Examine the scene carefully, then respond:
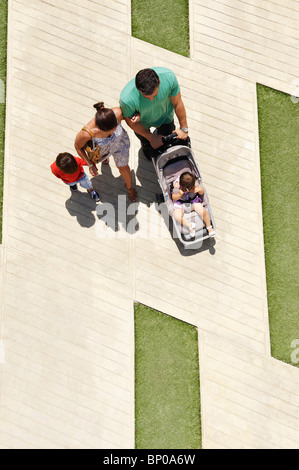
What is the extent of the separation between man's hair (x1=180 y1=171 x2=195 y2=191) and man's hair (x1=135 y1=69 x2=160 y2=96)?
4.33 ft

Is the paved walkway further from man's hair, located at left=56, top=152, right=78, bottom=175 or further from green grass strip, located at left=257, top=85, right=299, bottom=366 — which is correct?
man's hair, located at left=56, top=152, right=78, bottom=175

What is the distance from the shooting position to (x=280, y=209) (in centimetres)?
699

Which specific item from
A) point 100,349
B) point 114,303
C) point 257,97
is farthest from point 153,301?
point 257,97

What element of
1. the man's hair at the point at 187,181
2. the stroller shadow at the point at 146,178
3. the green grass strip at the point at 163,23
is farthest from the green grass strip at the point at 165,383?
the green grass strip at the point at 163,23

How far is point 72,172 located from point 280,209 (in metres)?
3.23

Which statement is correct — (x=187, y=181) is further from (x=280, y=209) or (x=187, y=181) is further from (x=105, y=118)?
(x=280, y=209)

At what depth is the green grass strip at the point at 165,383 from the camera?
6535mm

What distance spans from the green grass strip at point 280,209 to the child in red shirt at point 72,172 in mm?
2680

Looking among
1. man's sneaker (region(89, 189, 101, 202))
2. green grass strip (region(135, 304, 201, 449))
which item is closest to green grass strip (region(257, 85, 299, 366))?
green grass strip (region(135, 304, 201, 449))

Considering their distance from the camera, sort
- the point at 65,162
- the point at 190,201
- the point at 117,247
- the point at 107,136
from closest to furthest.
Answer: the point at 107,136 < the point at 65,162 < the point at 190,201 < the point at 117,247

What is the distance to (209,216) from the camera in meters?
6.51

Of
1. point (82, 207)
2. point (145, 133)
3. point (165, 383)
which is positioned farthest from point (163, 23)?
point (165, 383)
